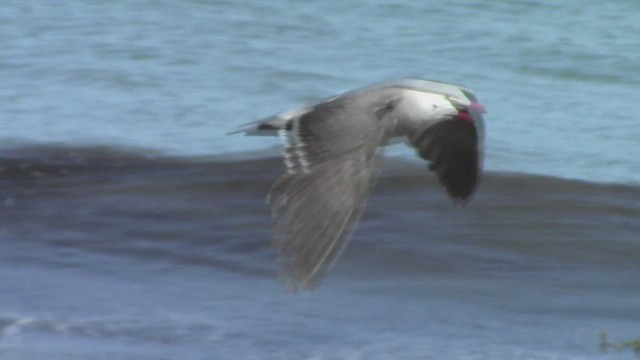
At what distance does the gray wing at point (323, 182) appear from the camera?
3.90 meters

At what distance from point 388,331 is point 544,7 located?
5.86 m

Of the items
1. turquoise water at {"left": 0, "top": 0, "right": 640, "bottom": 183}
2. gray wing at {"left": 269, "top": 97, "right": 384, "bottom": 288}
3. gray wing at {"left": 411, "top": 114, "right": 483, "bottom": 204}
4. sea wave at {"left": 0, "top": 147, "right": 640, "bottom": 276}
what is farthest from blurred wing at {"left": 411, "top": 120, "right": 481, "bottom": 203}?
turquoise water at {"left": 0, "top": 0, "right": 640, "bottom": 183}

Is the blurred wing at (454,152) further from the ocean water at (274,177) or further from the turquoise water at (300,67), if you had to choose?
the turquoise water at (300,67)

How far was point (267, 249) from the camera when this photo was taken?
6941 mm

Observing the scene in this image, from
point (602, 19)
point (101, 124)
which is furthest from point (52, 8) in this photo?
point (602, 19)

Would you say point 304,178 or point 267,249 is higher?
point 304,178

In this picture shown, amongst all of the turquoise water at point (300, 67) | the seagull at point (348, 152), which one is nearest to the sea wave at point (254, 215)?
the turquoise water at point (300, 67)

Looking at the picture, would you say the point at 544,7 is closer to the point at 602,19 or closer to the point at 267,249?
the point at 602,19

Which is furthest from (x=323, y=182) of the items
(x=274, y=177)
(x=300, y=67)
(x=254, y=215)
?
(x=300, y=67)

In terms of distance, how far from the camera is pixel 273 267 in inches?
260

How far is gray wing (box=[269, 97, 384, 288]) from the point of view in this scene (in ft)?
12.8

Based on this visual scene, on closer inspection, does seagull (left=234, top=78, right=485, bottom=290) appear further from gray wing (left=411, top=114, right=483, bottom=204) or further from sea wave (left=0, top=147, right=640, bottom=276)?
sea wave (left=0, top=147, right=640, bottom=276)

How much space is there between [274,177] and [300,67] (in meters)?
2.03

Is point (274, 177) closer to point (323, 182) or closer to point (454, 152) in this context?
point (454, 152)
